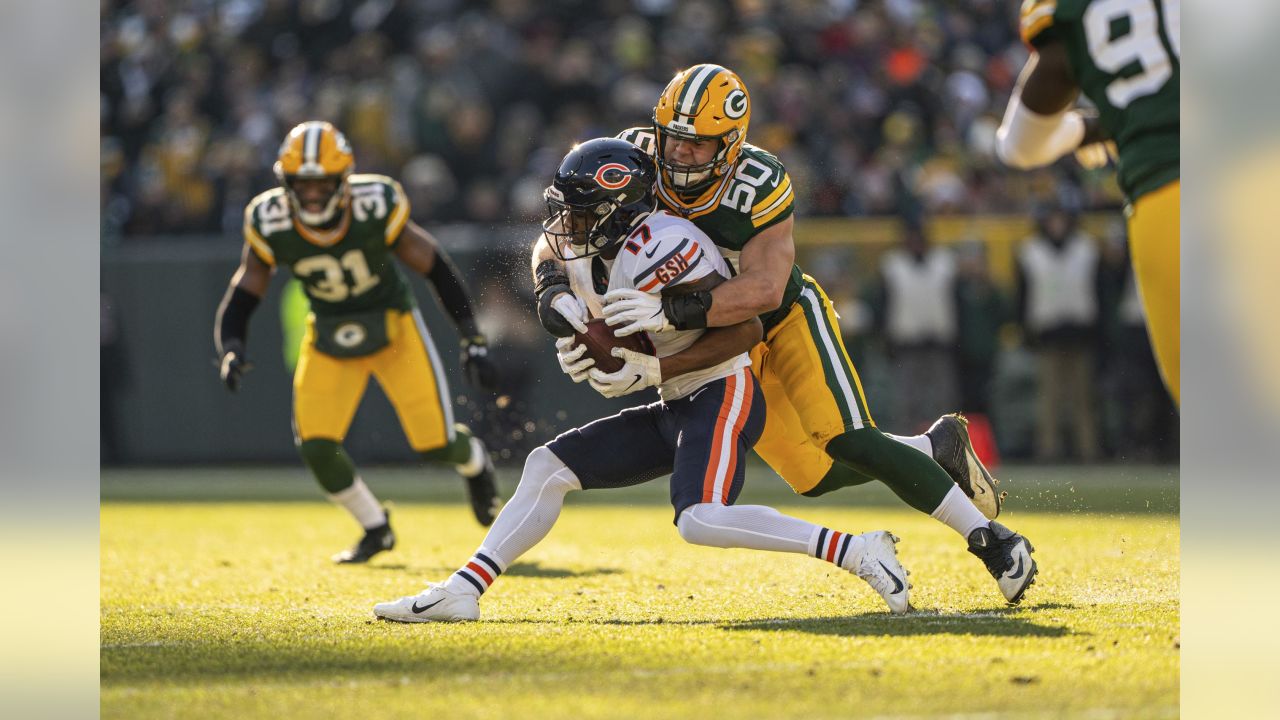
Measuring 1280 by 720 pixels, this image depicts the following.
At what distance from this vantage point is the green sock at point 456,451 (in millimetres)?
6496

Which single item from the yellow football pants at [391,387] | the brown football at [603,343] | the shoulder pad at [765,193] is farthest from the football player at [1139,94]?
the yellow football pants at [391,387]

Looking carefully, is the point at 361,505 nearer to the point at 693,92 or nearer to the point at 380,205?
the point at 380,205

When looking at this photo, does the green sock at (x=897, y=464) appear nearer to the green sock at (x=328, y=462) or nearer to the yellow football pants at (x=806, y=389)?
the yellow football pants at (x=806, y=389)

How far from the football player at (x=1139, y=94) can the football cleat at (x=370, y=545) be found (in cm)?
362

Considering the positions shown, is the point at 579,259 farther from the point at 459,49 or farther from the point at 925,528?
the point at 459,49

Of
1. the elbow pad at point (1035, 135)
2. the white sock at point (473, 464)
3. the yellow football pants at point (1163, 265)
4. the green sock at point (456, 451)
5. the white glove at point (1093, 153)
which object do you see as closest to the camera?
the yellow football pants at point (1163, 265)

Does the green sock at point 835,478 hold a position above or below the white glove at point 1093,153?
below

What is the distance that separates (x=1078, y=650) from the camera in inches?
150

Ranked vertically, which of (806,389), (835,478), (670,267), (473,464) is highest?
(670,267)

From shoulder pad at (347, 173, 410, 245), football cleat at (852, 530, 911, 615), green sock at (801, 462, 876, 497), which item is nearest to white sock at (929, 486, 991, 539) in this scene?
football cleat at (852, 530, 911, 615)

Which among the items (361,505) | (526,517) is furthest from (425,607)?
(361,505)

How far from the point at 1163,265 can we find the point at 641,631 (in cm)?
166

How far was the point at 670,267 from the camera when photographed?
14.4 ft
